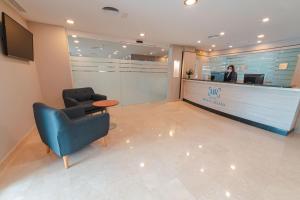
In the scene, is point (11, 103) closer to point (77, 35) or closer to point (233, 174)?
point (77, 35)

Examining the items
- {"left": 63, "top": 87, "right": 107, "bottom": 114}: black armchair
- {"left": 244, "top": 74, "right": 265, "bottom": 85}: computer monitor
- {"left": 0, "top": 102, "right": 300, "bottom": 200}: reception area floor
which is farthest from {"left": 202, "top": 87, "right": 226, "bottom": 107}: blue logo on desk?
{"left": 63, "top": 87, "right": 107, "bottom": 114}: black armchair

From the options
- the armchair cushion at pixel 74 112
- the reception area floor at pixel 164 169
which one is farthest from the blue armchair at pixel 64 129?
the armchair cushion at pixel 74 112

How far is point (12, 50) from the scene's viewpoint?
2.18 m

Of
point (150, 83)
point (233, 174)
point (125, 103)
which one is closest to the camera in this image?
point (233, 174)

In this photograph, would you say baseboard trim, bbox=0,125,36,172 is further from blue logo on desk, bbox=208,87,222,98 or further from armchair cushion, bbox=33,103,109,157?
blue logo on desk, bbox=208,87,222,98

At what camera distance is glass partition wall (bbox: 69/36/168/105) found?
4332 mm

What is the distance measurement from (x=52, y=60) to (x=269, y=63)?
8097 mm

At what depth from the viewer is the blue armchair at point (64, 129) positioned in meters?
1.70

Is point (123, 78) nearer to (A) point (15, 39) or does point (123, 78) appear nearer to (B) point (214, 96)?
(A) point (15, 39)

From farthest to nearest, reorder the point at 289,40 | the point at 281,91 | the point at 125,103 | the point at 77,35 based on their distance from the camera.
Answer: the point at 125,103 → the point at 289,40 → the point at 77,35 → the point at 281,91

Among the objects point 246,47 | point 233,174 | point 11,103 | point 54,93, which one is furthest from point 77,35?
point 246,47

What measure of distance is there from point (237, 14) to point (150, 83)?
12.1 feet

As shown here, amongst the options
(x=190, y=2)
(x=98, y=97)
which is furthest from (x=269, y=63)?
(x=98, y=97)

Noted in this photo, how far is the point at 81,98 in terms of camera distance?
383cm
